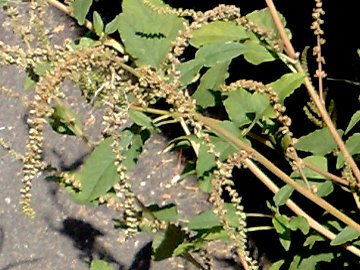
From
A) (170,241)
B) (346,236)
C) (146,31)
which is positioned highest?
(146,31)

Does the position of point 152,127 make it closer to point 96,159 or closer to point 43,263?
point 96,159

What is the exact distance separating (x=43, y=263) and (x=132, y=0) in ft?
4.54

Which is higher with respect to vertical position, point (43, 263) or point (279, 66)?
point (279, 66)

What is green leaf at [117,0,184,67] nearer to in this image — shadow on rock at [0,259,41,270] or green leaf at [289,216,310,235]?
green leaf at [289,216,310,235]

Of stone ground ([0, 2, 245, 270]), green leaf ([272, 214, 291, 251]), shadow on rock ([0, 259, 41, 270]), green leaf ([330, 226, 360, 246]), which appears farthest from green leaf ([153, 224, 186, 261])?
shadow on rock ([0, 259, 41, 270])

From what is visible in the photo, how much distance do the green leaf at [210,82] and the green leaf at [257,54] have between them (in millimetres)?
61

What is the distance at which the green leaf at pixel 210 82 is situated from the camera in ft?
4.83

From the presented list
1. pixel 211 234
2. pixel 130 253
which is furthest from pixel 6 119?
pixel 211 234

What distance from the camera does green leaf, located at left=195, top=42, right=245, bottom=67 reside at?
1.38m

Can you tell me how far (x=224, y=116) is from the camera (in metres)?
2.64

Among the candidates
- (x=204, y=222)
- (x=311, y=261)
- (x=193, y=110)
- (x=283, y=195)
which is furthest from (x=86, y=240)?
(x=193, y=110)

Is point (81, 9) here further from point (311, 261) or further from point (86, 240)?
point (86, 240)

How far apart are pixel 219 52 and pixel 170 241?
434 mm

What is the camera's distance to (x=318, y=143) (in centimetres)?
158
